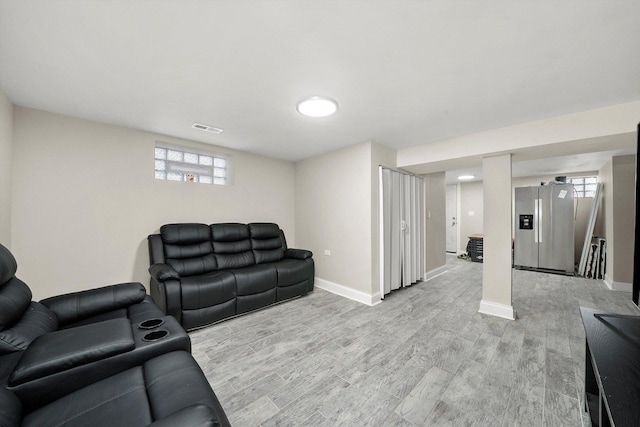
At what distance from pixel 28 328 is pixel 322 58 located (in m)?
2.47

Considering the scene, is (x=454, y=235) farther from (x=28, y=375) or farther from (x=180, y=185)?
(x=28, y=375)

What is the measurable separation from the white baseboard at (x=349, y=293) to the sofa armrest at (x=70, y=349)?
2809 millimetres

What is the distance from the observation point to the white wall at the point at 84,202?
7.98 ft

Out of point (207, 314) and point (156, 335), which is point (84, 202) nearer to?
point (207, 314)

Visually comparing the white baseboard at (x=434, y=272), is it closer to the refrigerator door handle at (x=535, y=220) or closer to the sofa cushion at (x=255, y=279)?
the refrigerator door handle at (x=535, y=220)

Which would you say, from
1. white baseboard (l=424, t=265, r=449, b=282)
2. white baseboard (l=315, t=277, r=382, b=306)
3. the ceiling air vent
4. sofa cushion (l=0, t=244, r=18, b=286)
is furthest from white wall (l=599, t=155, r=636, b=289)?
sofa cushion (l=0, t=244, r=18, b=286)

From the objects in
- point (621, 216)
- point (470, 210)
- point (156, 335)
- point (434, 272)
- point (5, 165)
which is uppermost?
point (5, 165)

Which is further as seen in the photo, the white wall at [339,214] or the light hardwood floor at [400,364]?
the white wall at [339,214]

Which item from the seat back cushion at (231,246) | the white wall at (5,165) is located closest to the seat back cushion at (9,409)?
the white wall at (5,165)

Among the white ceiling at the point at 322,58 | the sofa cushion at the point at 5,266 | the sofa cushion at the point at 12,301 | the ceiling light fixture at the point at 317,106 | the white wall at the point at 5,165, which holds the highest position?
the white ceiling at the point at 322,58

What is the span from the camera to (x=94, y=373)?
1.17 m

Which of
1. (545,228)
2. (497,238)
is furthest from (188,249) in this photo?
(545,228)

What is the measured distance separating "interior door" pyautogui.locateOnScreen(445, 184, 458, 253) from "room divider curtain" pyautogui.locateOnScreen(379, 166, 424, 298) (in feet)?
12.3

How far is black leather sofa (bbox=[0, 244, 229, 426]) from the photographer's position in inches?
37.4
